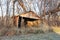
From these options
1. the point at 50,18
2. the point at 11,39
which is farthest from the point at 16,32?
the point at 50,18

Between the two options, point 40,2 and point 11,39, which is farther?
point 40,2

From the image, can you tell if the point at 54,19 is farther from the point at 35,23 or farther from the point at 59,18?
the point at 35,23

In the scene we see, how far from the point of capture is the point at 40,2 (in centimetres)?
1532

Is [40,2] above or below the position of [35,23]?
above

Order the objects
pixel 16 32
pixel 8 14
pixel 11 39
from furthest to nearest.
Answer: pixel 8 14 < pixel 16 32 < pixel 11 39

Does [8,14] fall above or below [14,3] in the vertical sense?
below

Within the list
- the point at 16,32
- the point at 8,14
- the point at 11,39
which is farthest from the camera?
the point at 8,14

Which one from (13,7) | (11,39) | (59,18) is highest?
(13,7)

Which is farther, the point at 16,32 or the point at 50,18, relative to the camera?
the point at 50,18

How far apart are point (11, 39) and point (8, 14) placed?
236 inches

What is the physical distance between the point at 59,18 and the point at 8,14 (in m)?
4.65

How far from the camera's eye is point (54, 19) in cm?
1509

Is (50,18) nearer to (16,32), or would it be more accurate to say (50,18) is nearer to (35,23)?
(35,23)

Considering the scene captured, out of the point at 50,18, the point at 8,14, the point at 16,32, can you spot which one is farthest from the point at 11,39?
the point at 50,18
